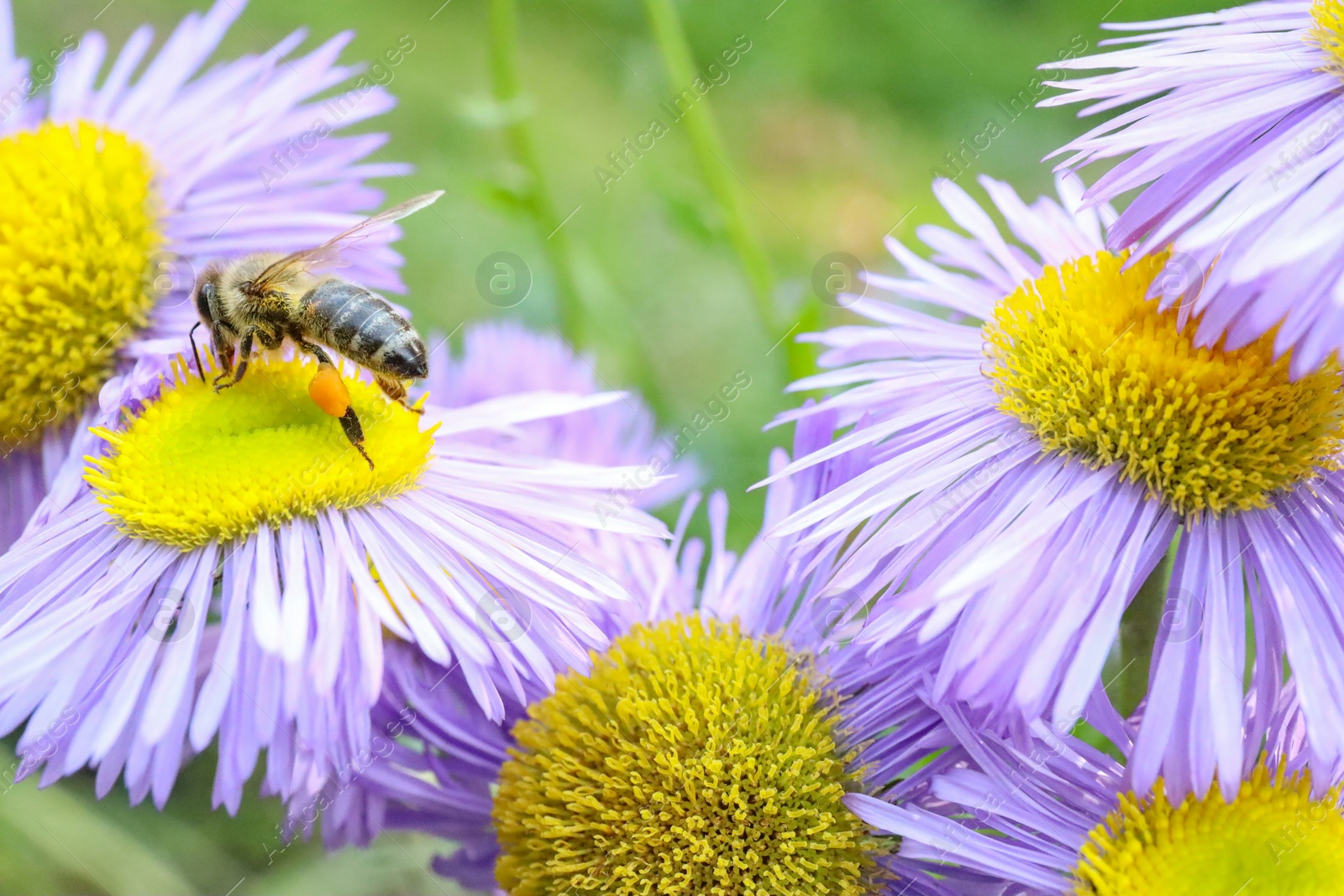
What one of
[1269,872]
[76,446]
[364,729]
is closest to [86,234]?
[76,446]

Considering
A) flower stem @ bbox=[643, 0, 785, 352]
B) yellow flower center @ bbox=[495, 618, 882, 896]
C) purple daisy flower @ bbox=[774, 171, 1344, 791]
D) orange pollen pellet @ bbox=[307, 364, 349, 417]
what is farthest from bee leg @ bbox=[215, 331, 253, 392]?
flower stem @ bbox=[643, 0, 785, 352]

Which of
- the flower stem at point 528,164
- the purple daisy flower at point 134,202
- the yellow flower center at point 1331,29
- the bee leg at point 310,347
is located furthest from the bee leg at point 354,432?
the yellow flower center at point 1331,29

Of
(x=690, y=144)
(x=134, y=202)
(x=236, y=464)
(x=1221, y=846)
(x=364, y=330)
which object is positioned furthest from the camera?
(x=690, y=144)

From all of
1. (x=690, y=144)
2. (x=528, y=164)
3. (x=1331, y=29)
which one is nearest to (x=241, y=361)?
(x=528, y=164)

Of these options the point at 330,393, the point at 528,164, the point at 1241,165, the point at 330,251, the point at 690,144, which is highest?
the point at 690,144

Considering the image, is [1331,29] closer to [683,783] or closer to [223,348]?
[683,783]

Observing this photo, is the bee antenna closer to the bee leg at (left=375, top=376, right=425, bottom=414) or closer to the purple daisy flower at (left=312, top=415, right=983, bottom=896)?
the bee leg at (left=375, top=376, right=425, bottom=414)
